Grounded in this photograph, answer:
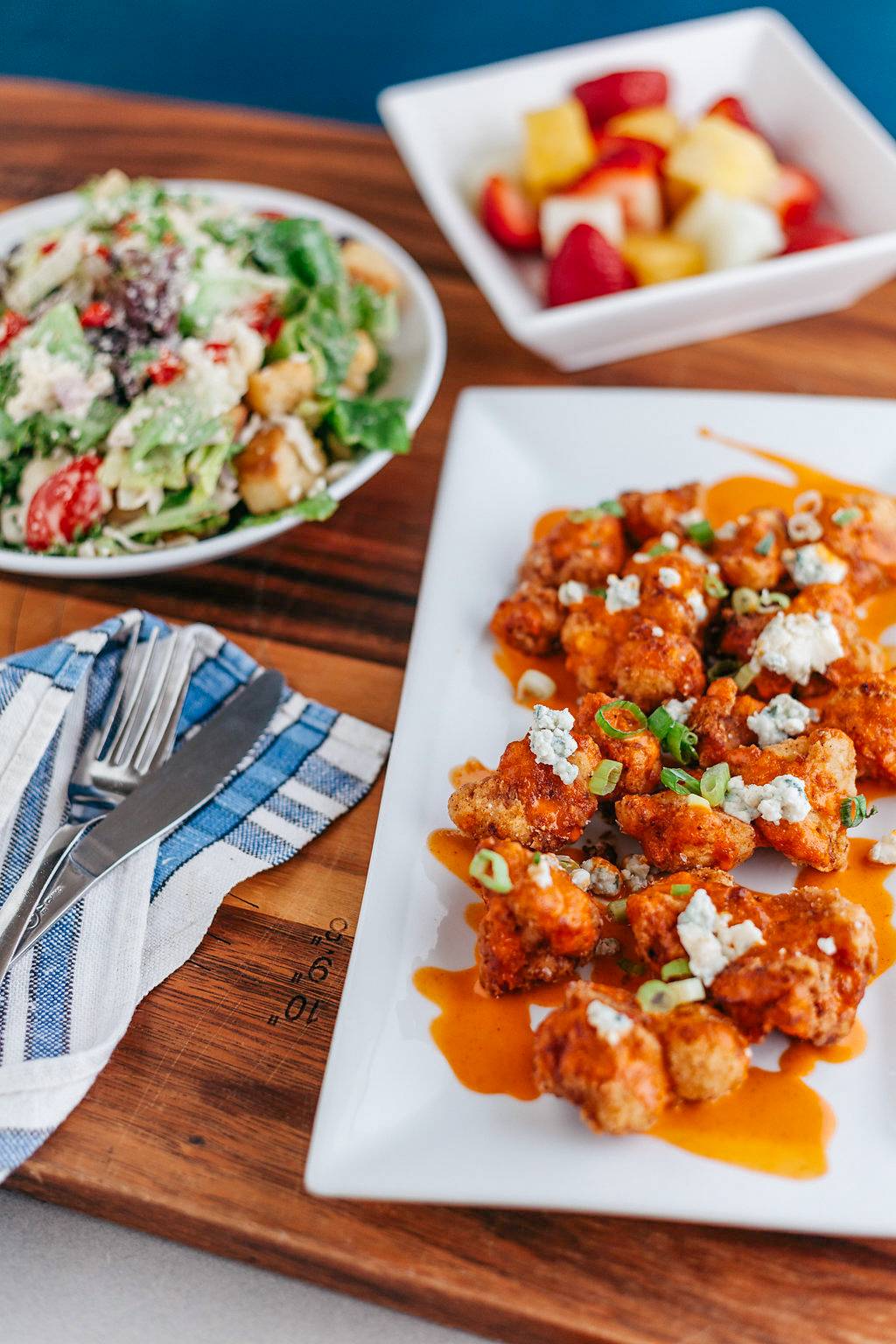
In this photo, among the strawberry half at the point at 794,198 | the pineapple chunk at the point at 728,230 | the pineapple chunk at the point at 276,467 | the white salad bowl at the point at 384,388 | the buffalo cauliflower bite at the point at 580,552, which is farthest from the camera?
the strawberry half at the point at 794,198

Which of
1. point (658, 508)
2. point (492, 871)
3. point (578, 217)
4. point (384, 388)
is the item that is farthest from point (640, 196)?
point (492, 871)

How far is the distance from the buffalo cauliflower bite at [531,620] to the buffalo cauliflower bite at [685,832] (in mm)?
516

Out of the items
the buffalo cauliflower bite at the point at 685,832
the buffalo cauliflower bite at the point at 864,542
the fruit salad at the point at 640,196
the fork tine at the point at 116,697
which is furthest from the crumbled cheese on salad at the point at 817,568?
the fork tine at the point at 116,697

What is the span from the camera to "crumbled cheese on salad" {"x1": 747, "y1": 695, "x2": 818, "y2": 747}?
7.38 ft

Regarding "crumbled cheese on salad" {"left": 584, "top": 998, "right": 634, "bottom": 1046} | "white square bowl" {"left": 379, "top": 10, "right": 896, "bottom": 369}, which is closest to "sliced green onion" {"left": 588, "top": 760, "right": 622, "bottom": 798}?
"crumbled cheese on salad" {"left": 584, "top": 998, "right": 634, "bottom": 1046}

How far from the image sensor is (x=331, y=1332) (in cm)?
197

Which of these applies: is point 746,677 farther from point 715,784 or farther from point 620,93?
point 620,93

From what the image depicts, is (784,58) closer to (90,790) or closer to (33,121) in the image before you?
(33,121)

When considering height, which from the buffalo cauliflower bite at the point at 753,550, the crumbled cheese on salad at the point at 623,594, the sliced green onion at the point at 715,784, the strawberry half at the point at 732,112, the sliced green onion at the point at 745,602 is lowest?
the sliced green onion at the point at 715,784

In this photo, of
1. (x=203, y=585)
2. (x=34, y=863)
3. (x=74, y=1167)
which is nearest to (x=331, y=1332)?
(x=74, y=1167)

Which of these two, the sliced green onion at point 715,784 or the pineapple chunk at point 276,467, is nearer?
the sliced green onion at point 715,784

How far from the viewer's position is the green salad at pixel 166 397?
9.16ft

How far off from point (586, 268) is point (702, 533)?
111 centimetres

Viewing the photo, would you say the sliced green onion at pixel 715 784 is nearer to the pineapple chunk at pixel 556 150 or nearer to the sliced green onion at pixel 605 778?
the sliced green onion at pixel 605 778
